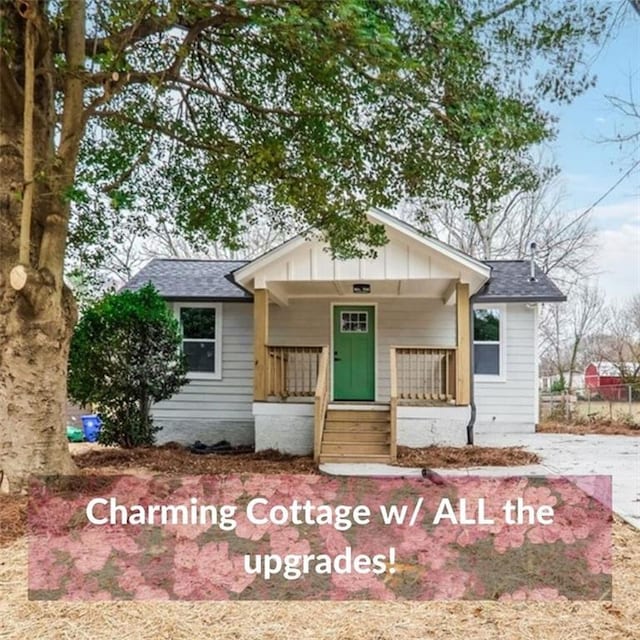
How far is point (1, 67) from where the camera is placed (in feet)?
17.6

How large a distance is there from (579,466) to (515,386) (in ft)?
13.3

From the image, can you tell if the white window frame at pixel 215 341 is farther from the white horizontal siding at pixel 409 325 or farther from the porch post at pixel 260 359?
the white horizontal siding at pixel 409 325

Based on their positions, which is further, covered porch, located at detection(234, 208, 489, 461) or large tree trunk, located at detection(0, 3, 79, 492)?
covered porch, located at detection(234, 208, 489, 461)

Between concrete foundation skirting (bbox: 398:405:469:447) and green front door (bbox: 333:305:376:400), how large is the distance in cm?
220

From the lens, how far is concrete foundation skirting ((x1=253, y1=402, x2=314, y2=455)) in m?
9.24

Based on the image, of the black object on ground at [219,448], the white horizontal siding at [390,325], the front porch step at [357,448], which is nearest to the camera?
the front porch step at [357,448]

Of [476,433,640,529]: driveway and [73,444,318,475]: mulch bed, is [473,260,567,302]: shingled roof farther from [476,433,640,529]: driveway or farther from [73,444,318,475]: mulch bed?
[73,444,318,475]: mulch bed

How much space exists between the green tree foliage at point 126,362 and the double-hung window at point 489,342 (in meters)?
5.82

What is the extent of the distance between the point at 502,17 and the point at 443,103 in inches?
43.0

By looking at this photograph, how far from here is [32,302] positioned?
5.30 m

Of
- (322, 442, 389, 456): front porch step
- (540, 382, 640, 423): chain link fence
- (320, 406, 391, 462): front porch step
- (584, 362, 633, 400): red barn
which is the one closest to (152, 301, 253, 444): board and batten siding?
(320, 406, 391, 462): front porch step

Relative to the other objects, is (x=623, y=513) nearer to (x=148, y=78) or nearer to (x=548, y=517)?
(x=548, y=517)

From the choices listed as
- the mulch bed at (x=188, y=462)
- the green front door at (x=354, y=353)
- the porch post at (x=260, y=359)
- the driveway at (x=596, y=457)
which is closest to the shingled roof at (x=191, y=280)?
the porch post at (x=260, y=359)

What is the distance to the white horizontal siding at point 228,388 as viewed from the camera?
37.8ft
